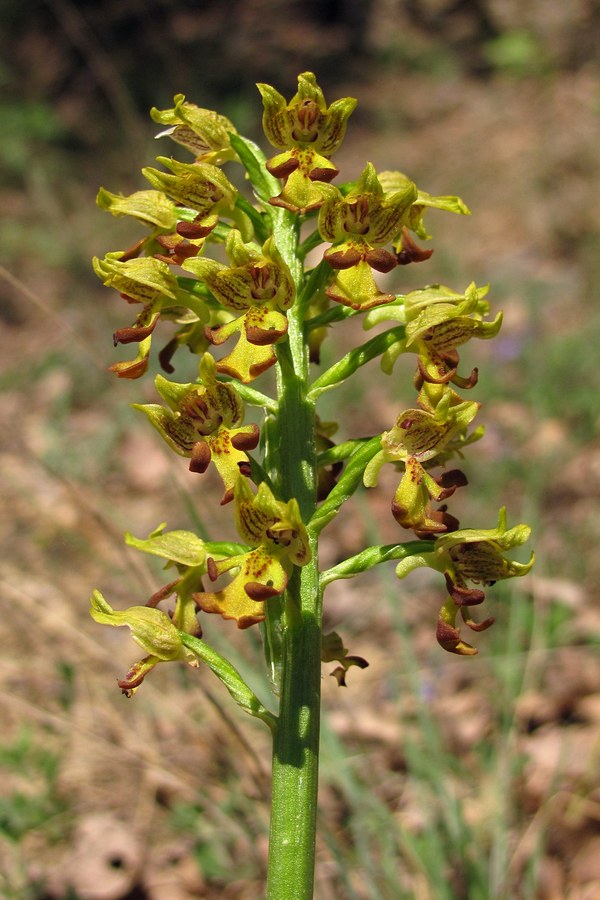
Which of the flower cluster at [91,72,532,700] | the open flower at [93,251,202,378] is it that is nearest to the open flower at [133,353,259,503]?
the flower cluster at [91,72,532,700]

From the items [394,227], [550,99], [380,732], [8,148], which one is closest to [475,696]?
[380,732]

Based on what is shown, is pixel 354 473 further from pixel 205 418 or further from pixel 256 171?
pixel 256 171

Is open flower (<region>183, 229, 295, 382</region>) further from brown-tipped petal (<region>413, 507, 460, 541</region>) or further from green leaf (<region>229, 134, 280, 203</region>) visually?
brown-tipped petal (<region>413, 507, 460, 541</region>)

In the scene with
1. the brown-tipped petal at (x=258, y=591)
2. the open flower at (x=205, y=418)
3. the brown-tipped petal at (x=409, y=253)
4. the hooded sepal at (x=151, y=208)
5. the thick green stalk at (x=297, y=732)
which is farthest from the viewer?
the brown-tipped petal at (x=409, y=253)

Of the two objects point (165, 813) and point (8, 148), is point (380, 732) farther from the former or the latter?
point (8, 148)

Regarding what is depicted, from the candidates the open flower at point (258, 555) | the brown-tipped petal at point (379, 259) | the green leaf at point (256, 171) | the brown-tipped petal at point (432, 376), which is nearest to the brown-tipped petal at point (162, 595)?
the open flower at point (258, 555)

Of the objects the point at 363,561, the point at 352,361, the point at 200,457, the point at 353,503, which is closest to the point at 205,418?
the point at 200,457

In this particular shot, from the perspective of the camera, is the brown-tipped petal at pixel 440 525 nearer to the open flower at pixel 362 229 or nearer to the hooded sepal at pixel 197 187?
the open flower at pixel 362 229
